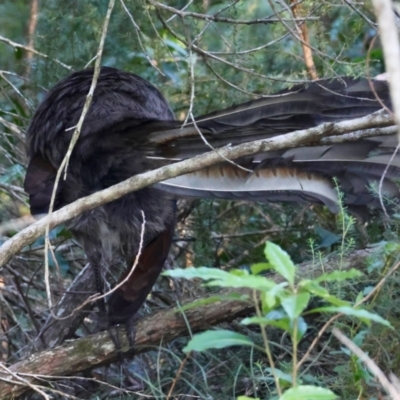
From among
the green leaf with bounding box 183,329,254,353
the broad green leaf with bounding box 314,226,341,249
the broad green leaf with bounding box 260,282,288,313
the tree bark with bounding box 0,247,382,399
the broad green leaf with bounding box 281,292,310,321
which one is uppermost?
the broad green leaf with bounding box 260,282,288,313

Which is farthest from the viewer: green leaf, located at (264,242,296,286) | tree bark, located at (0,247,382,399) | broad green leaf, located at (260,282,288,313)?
tree bark, located at (0,247,382,399)

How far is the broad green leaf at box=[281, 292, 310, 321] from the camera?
1771 millimetres

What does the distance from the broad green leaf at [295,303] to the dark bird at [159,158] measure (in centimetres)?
126

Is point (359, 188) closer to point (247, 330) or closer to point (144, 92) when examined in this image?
point (247, 330)

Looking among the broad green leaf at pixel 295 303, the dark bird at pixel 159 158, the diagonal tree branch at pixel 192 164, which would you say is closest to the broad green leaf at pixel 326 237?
the dark bird at pixel 159 158

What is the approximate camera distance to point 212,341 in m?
1.90

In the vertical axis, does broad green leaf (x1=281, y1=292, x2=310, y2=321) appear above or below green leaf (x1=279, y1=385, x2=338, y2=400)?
above

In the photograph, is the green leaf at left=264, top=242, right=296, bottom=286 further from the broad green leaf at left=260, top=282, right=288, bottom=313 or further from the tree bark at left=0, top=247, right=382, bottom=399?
the tree bark at left=0, top=247, right=382, bottom=399

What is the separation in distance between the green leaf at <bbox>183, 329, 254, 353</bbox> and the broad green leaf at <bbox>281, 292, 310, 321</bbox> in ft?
0.53

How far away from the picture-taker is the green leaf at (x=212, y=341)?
1.87 meters

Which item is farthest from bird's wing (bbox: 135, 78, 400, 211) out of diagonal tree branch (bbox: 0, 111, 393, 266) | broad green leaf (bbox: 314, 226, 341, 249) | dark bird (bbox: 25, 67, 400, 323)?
broad green leaf (bbox: 314, 226, 341, 249)

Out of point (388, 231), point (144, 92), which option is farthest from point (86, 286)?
point (388, 231)

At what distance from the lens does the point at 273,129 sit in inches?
117

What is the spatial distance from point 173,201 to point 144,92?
596 mm
